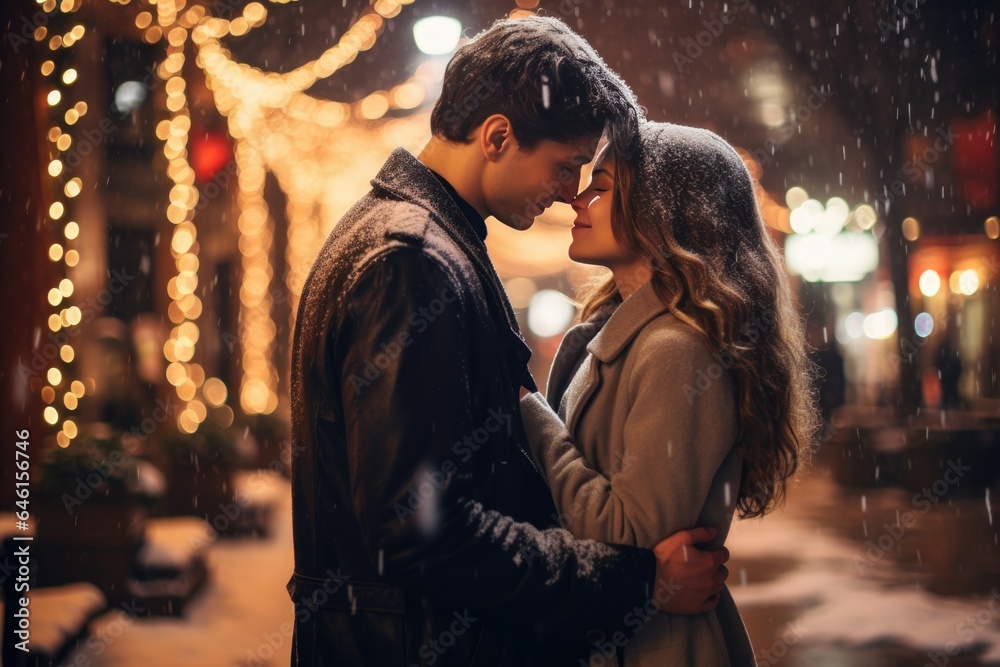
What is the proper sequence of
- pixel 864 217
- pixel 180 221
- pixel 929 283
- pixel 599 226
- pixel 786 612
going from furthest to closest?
pixel 864 217
pixel 929 283
pixel 180 221
pixel 786 612
pixel 599 226

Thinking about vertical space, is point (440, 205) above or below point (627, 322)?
above

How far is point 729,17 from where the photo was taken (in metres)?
14.2

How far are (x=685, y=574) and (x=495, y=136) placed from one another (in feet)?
4.22

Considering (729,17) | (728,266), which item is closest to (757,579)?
(728,266)

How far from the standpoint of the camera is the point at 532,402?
9.64 ft

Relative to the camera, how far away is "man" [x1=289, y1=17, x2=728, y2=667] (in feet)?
7.38

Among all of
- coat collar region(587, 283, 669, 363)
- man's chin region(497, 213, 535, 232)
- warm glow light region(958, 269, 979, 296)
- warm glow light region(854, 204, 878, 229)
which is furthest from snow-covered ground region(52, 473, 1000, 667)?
warm glow light region(854, 204, 878, 229)

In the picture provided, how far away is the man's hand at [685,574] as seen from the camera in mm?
2607

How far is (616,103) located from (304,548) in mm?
1484

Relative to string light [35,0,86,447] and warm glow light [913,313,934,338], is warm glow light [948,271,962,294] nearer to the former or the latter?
warm glow light [913,313,934,338]

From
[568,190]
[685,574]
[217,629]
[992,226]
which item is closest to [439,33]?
[217,629]

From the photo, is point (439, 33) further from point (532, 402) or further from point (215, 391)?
point (215, 391)

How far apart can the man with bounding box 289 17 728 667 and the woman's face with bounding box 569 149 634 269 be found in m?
0.21

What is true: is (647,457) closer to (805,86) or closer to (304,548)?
(304,548)
